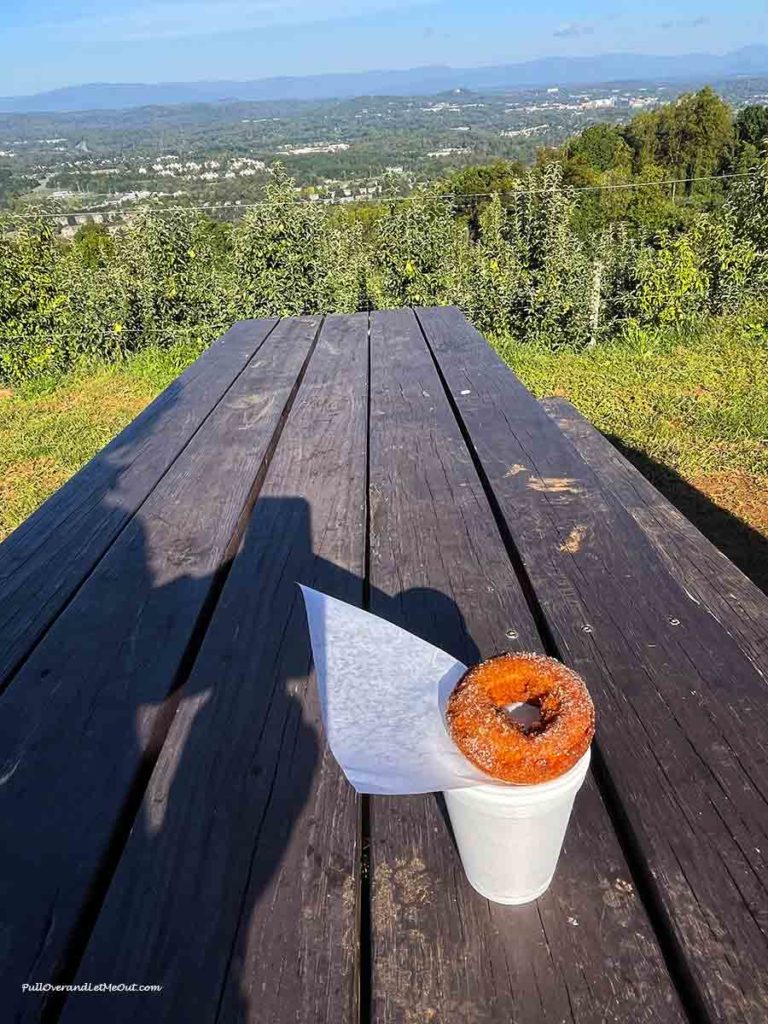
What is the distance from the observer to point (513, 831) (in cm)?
65

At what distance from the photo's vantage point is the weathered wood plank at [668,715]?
70cm

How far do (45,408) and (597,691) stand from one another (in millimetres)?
5432

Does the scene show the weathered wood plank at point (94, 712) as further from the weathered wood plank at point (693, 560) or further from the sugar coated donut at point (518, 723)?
the weathered wood plank at point (693, 560)

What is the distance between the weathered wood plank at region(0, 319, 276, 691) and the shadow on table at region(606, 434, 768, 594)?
2193 mm

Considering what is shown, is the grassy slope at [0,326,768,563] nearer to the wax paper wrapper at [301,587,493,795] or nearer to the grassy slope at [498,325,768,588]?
the grassy slope at [498,325,768,588]

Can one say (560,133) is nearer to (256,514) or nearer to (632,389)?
(632,389)

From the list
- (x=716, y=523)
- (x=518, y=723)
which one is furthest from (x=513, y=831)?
(x=716, y=523)

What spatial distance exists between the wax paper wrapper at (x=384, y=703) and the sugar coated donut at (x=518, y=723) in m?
0.03

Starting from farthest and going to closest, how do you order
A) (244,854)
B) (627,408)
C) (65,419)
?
(65,419) < (627,408) < (244,854)

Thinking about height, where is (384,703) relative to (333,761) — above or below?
above

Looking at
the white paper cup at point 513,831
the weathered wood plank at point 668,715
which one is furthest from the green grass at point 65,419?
the white paper cup at point 513,831

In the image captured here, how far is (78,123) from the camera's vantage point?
301 ft

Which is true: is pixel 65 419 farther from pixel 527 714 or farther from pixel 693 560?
pixel 527 714

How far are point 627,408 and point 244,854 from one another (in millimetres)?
4331
